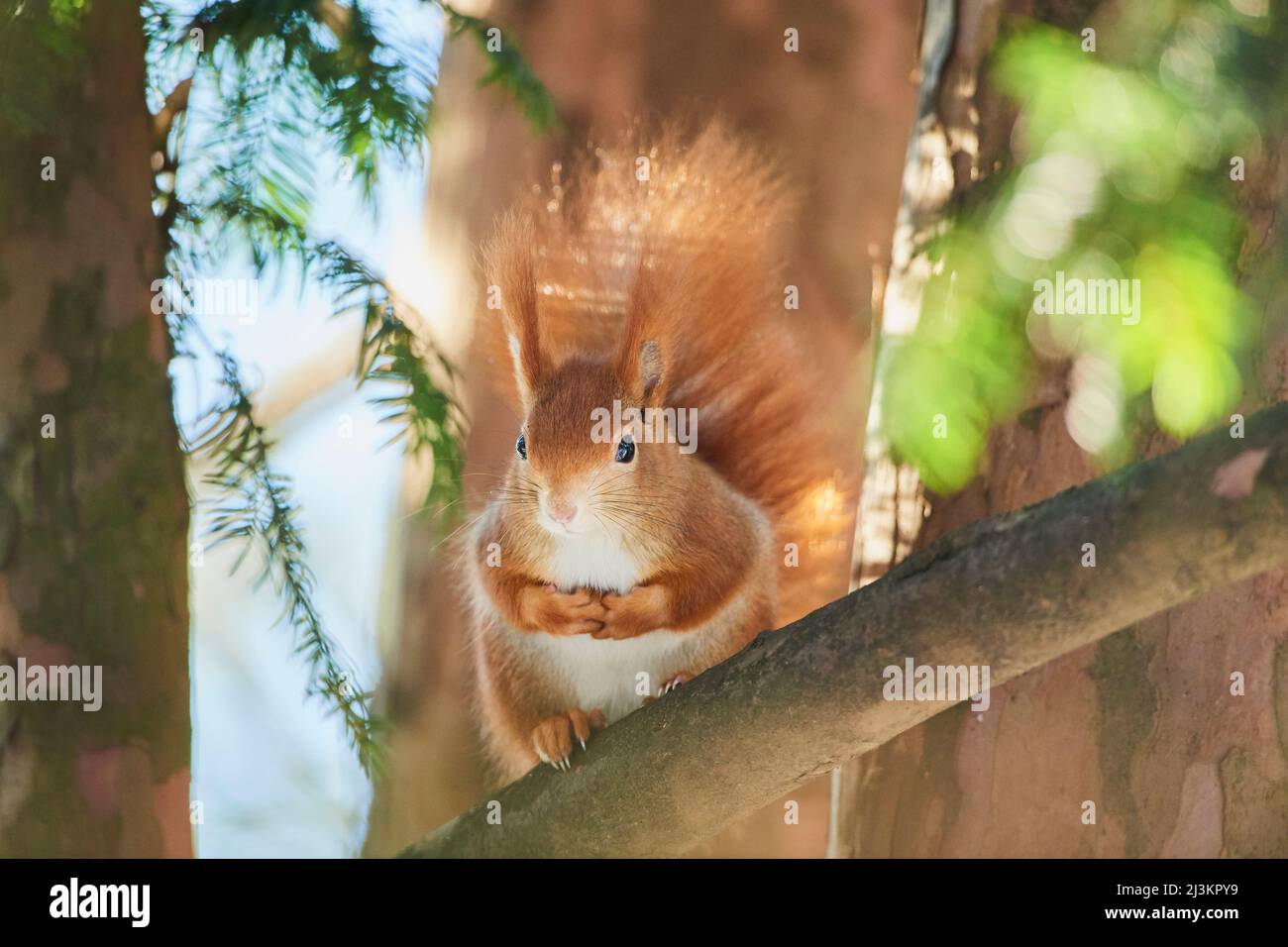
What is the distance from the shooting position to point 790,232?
5.04 ft

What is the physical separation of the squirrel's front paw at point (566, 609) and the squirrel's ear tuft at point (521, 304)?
0.63ft

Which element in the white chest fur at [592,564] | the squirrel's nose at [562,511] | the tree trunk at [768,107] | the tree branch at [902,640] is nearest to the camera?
the tree branch at [902,640]

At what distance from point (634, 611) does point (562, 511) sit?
0.16 m

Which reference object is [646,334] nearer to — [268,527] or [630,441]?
[630,441]

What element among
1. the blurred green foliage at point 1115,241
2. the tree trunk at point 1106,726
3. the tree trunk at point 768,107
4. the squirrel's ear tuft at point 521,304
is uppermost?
the tree trunk at point 768,107

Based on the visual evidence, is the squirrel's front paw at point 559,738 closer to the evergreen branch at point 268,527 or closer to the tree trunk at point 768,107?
the evergreen branch at point 268,527

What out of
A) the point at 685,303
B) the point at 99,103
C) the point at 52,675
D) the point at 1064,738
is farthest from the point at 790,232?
the point at 52,675

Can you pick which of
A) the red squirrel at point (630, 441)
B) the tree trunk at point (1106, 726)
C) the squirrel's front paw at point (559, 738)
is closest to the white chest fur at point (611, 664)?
the red squirrel at point (630, 441)

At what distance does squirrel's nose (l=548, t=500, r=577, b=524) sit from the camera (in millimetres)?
1083

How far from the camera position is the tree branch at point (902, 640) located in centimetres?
68

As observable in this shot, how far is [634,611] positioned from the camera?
119cm
